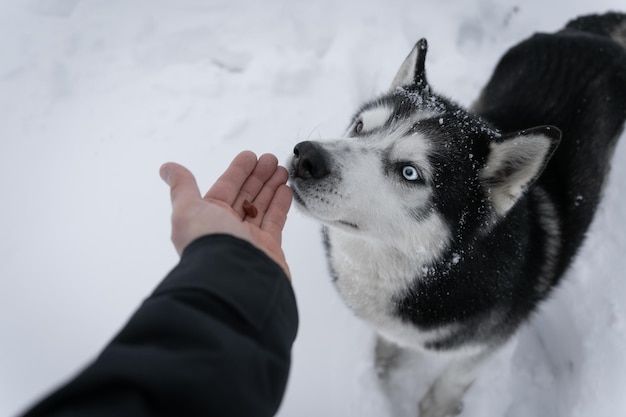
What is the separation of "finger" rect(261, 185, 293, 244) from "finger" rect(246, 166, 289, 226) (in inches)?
0.9

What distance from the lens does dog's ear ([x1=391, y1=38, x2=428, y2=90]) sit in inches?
80.2

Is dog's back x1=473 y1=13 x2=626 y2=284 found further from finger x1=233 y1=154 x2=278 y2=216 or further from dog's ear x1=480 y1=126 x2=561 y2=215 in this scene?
finger x1=233 y1=154 x2=278 y2=216

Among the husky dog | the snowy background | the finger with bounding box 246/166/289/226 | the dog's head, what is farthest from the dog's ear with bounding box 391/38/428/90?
the snowy background

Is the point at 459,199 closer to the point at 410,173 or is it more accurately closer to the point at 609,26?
the point at 410,173

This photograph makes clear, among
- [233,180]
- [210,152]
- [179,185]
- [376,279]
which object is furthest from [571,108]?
[210,152]

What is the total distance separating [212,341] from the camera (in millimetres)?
1051

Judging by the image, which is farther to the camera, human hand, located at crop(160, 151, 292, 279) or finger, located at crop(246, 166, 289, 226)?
finger, located at crop(246, 166, 289, 226)

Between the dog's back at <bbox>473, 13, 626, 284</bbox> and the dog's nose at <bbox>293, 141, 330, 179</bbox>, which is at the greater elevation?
the dog's back at <bbox>473, 13, 626, 284</bbox>

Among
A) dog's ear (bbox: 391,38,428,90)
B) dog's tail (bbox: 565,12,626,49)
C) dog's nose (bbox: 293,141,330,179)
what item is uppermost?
dog's tail (bbox: 565,12,626,49)

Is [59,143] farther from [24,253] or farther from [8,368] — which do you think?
[8,368]

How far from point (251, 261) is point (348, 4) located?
143 inches

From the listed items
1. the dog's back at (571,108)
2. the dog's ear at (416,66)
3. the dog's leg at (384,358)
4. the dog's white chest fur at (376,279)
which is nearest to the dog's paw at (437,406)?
the dog's leg at (384,358)

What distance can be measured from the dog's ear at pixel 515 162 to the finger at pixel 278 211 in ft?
2.75

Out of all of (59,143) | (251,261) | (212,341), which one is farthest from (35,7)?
(212,341)
